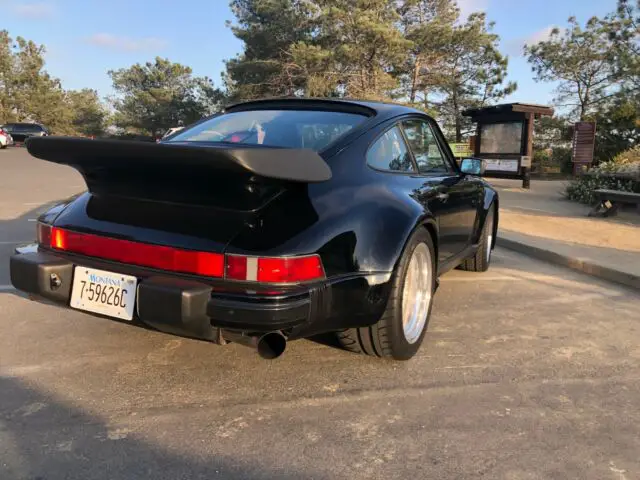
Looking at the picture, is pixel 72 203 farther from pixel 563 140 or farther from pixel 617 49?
pixel 617 49

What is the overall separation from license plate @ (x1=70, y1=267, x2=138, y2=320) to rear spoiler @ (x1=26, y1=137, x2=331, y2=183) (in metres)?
0.53

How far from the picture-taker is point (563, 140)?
24.4 meters

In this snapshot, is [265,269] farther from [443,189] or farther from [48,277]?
[443,189]

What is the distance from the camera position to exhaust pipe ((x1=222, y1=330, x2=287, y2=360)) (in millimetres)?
2373

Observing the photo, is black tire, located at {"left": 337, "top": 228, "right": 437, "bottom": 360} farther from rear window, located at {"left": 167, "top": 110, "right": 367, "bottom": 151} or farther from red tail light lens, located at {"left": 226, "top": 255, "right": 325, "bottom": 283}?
rear window, located at {"left": 167, "top": 110, "right": 367, "bottom": 151}

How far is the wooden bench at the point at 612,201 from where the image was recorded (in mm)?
8445

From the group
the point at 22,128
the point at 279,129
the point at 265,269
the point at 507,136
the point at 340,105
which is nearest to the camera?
the point at 265,269

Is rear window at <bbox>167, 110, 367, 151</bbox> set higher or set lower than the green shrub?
higher

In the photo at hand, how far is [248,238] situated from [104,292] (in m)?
0.82

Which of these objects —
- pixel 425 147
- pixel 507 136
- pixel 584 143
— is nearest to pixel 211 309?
pixel 425 147

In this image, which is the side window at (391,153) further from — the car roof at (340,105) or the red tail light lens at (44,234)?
the red tail light lens at (44,234)

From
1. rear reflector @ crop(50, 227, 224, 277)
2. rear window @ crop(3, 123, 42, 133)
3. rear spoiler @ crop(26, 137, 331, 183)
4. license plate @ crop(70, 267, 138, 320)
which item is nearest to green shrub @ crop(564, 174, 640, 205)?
rear spoiler @ crop(26, 137, 331, 183)

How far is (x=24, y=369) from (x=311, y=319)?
1.76 metres

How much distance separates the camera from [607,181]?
34.7ft
